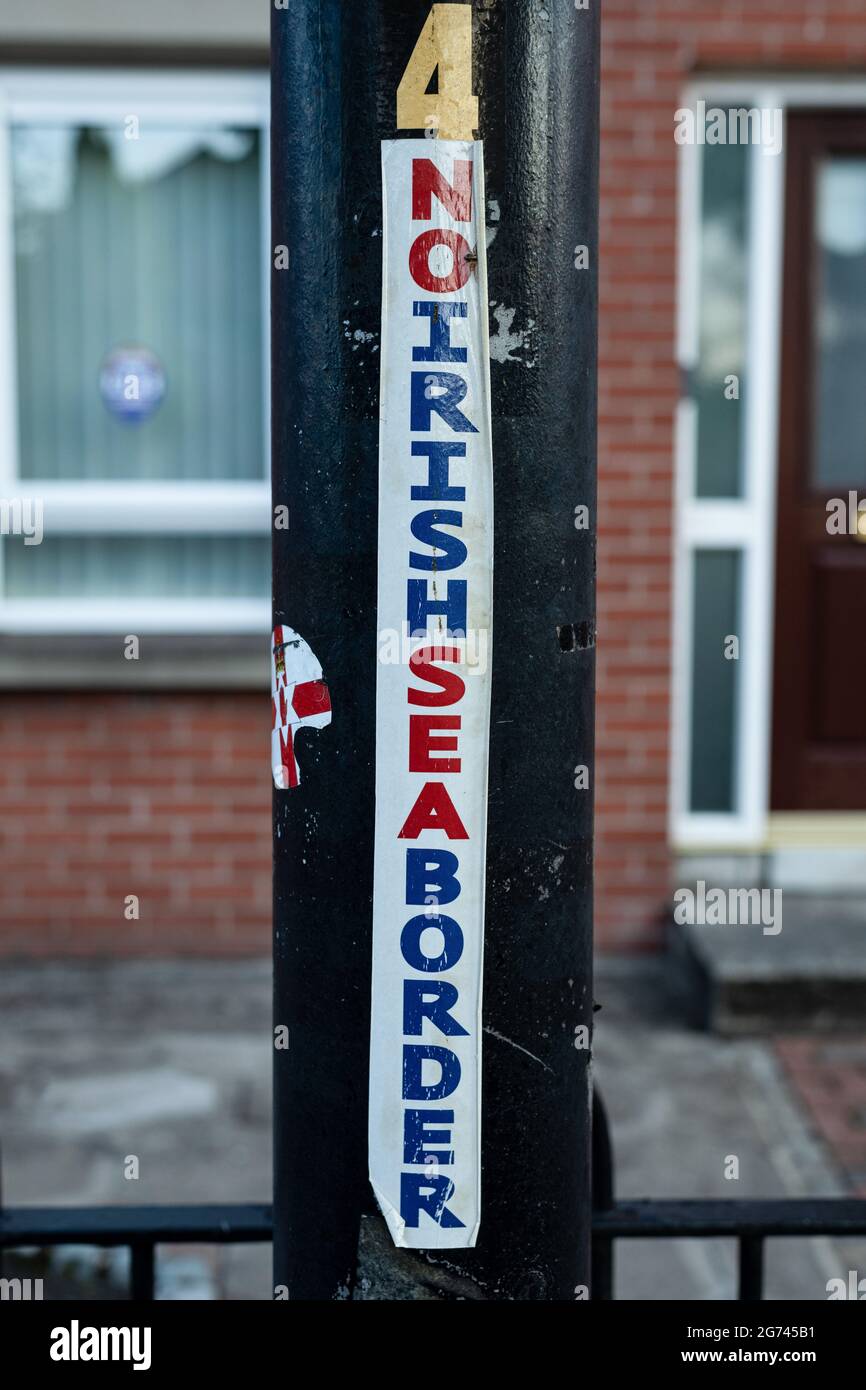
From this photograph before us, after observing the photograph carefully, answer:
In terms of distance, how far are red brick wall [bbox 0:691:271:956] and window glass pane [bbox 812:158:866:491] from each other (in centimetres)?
239

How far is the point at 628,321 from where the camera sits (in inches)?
218

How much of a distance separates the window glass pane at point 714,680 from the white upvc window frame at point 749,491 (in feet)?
0.10

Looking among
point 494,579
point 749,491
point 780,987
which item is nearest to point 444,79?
point 494,579

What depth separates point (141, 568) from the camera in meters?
5.93

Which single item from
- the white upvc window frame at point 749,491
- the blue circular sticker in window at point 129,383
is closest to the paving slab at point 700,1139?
the white upvc window frame at point 749,491

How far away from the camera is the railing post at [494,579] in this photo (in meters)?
1.38

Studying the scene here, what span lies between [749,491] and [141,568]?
2336 mm

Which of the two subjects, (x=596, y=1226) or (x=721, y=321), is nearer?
(x=596, y=1226)

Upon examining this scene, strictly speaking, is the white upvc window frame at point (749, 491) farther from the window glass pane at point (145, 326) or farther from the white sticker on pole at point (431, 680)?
the white sticker on pole at point (431, 680)

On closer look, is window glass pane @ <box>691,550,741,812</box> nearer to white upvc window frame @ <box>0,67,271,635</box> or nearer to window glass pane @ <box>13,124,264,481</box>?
white upvc window frame @ <box>0,67,271,635</box>

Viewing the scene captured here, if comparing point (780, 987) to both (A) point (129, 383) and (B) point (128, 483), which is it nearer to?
(B) point (128, 483)

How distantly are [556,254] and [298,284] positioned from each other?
0.24 metres

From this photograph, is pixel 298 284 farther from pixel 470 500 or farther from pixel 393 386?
pixel 470 500

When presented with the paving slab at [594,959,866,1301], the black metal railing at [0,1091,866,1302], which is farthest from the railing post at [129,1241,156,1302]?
the paving slab at [594,959,866,1301]
